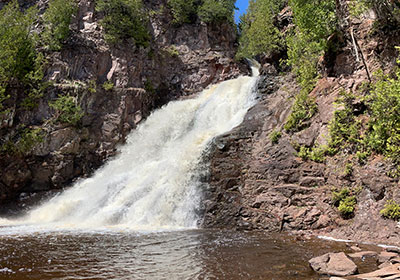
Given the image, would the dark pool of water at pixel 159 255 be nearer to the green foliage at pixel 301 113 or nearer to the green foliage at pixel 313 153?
the green foliage at pixel 313 153

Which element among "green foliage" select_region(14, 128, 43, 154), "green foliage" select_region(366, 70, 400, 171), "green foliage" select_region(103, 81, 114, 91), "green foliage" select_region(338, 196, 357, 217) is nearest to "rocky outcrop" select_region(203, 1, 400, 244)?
"green foliage" select_region(338, 196, 357, 217)

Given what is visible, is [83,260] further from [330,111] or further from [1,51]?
[1,51]

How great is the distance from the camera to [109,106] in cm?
2373

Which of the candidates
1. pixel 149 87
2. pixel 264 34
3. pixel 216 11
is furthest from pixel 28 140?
pixel 216 11

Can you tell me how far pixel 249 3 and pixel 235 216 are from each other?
108 feet

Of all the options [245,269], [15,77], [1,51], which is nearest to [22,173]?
[15,77]

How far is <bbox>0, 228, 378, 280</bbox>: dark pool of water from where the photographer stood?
21.2ft

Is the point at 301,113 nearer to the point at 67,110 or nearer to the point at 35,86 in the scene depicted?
the point at 67,110

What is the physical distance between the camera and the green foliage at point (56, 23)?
78.3 feet

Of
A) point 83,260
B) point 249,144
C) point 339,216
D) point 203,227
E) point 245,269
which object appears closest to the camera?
point 245,269

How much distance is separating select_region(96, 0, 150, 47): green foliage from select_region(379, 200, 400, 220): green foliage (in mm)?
23581

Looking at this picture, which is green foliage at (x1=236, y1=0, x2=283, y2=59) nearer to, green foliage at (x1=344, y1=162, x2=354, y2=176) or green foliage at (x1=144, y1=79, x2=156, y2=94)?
green foliage at (x1=144, y1=79, x2=156, y2=94)

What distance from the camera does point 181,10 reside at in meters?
33.7

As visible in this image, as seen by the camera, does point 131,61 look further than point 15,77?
Yes
